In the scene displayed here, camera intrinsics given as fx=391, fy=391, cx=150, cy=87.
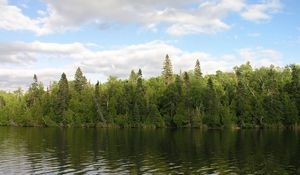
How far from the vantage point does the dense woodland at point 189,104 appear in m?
163

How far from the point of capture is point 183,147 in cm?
8338

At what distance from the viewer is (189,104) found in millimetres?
174125

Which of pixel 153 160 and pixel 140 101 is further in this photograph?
pixel 140 101

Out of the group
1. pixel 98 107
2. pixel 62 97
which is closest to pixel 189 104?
pixel 98 107

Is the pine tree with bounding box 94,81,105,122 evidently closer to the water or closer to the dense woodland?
the dense woodland

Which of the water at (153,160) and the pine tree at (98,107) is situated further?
the pine tree at (98,107)

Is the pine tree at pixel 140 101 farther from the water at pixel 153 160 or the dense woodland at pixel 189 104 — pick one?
the water at pixel 153 160

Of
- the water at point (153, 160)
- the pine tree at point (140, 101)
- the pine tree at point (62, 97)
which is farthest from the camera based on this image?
the pine tree at point (62, 97)

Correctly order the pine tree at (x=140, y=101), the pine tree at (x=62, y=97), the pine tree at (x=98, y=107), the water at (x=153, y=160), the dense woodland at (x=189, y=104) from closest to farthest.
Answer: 1. the water at (x=153, y=160)
2. the dense woodland at (x=189, y=104)
3. the pine tree at (x=140, y=101)
4. the pine tree at (x=98, y=107)
5. the pine tree at (x=62, y=97)

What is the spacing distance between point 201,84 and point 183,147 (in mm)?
104048

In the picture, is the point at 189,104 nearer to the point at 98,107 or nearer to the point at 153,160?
the point at 98,107

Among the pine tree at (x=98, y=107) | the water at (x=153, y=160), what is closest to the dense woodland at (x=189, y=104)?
the pine tree at (x=98, y=107)

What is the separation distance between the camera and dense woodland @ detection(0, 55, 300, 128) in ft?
535

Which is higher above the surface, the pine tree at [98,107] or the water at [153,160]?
the pine tree at [98,107]
